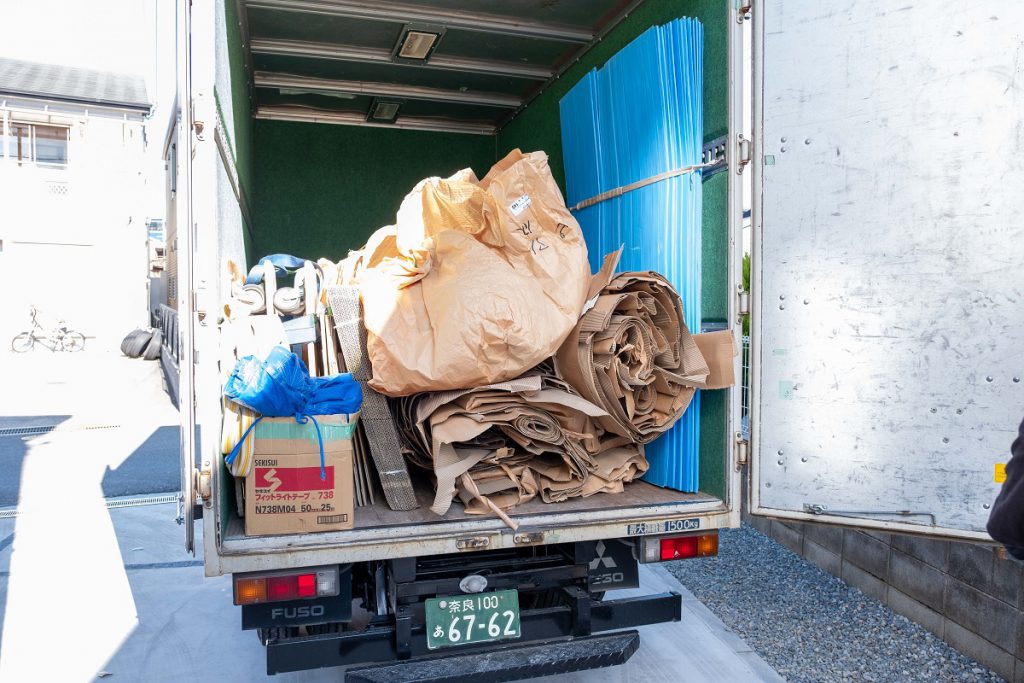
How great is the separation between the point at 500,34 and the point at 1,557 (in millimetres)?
4102

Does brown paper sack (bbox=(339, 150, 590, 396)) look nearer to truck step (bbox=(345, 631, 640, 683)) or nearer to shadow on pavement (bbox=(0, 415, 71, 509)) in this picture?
truck step (bbox=(345, 631, 640, 683))

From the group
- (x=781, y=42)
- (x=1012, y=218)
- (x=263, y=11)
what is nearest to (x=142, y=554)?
(x=263, y=11)

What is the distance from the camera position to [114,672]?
2996 mm

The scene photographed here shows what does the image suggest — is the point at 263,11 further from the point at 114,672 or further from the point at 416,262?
the point at 114,672

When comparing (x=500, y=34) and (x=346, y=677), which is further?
(x=500, y=34)

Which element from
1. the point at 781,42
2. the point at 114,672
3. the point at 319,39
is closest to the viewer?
the point at 781,42

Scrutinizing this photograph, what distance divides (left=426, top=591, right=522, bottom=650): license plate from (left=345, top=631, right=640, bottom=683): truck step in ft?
0.17

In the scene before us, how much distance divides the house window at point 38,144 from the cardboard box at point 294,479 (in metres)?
21.1

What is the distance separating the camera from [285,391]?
2.23 m

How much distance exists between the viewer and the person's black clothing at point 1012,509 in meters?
1.01

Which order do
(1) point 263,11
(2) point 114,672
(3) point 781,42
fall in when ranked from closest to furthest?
(3) point 781,42, (2) point 114,672, (1) point 263,11

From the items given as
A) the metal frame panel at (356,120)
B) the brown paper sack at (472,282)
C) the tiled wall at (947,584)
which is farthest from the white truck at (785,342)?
the metal frame panel at (356,120)

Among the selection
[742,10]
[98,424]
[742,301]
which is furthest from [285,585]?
[98,424]

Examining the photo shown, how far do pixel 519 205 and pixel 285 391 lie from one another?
3.97 feet
